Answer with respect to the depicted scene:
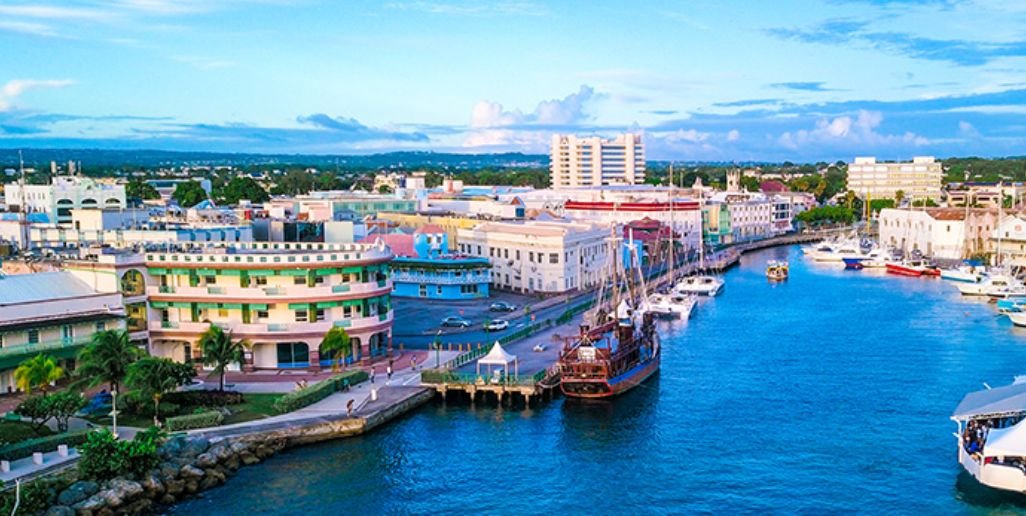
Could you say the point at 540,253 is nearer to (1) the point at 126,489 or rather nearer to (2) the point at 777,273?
(2) the point at 777,273

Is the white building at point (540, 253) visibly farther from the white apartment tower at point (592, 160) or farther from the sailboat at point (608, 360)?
the white apartment tower at point (592, 160)

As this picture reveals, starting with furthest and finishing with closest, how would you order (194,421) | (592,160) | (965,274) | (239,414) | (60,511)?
(592,160) → (965,274) → (239,414) → (194,421) → (60,511)

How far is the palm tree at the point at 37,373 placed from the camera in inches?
1369

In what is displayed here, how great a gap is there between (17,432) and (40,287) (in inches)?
391

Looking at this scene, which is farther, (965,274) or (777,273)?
(777,273)

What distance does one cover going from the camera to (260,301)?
144 ft

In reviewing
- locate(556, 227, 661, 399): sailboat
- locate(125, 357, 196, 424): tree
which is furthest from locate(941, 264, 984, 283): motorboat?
locate(125, 357, 196, 424): tree

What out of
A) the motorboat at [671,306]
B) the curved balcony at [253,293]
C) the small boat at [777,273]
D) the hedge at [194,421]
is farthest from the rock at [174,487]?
the small boat at [777,273]

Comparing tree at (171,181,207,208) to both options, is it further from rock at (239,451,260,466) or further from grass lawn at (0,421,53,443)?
rock at (239,451,260,466)

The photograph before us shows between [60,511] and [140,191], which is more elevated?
[140,191]

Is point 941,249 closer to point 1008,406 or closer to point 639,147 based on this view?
point 1008,406

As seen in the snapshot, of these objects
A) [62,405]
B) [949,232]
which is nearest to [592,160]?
[949,232]

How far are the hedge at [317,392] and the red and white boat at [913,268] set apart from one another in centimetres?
6336

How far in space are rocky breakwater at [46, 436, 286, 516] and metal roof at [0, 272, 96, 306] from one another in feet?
35.6
